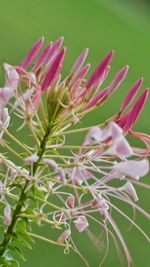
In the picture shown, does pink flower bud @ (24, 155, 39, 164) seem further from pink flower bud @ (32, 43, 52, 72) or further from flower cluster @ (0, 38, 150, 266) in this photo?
pink flower bud @ (32, 43, 52, 72)

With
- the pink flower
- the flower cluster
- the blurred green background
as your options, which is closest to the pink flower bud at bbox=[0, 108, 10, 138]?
the flower cluster

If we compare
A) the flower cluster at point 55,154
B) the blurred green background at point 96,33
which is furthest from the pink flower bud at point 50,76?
the blurred green background at point 96,33

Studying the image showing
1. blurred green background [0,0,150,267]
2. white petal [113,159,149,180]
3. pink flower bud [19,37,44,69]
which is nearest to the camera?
white petal [113,159,149,180]

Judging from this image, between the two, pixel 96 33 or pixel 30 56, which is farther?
pixel 96 33

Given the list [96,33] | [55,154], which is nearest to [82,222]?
[55,154]

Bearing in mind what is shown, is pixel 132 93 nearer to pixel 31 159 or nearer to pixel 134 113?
pixel 134 113

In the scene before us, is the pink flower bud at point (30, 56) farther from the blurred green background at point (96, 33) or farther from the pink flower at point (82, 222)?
the blurred green background at point (96, 33)

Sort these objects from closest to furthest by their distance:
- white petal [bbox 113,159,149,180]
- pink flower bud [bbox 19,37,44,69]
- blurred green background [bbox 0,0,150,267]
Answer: white petal [bbox 113,159,149,180] → pink flower bud [bbox 19,37,44,69] → blurred green background [bbox 0,0,150,267]

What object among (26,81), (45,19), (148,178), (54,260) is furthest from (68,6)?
(26,81)
